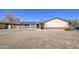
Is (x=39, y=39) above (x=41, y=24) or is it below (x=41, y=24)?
below

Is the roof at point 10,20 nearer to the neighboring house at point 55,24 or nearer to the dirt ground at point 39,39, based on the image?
the dirt ground at point 39,39

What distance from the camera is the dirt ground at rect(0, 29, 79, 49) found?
2.38 m

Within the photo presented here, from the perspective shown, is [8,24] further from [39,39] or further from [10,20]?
[39,39]

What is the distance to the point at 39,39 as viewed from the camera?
2410mm

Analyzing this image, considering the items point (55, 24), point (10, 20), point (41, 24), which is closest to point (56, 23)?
point (55, 24)

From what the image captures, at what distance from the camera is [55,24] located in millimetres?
2498

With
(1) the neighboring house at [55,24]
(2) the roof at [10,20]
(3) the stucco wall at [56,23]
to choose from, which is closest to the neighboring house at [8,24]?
(2) the roof at [10,20]

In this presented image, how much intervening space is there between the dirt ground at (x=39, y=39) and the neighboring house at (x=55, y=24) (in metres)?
0.09

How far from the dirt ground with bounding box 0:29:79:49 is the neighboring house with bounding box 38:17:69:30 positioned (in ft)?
0.30

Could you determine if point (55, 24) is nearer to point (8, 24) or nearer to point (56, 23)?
point (56, 23)

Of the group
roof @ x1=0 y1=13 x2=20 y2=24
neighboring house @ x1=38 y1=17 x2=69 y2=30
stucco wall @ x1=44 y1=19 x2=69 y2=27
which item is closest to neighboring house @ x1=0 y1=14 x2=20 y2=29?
roof @ x1=0 y1=13 x2=20 y2=24

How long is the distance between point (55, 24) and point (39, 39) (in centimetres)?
40
